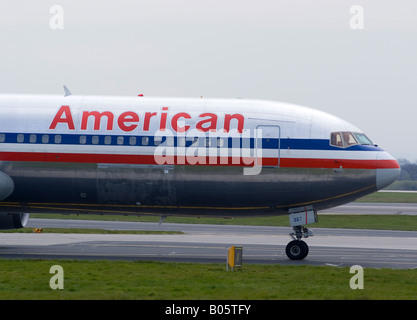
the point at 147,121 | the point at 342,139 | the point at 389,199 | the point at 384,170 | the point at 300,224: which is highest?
the point at 389,199

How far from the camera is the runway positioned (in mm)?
32531

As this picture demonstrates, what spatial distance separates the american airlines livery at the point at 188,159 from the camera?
3167cm

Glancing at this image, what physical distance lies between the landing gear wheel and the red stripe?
324 centimetres

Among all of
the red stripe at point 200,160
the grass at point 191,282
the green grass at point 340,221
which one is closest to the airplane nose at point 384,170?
the red stripe at point 200,160

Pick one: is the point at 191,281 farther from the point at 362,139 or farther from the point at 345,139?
the point at 362,139

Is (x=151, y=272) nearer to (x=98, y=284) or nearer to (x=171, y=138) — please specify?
(x=98, y=284)

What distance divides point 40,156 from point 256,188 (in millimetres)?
8764

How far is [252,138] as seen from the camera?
31.8 m

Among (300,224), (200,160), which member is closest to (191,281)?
(200,160)

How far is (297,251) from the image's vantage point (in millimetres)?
32250

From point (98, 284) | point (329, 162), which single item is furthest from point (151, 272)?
point (329, 162)

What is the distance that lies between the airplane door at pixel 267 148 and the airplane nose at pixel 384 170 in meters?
3.96

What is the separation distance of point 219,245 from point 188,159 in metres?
8.38

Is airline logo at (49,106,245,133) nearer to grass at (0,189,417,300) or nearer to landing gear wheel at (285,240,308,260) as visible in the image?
landing gear wheel at (285,240,308,260)
